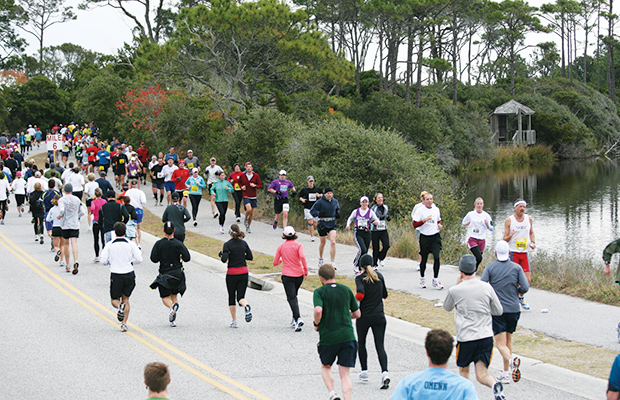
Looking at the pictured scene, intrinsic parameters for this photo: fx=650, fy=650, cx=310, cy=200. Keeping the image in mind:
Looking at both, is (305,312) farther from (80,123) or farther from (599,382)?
(80,123)

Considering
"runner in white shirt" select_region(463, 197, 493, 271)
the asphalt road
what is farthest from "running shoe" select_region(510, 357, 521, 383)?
"runner in white shirt" select_region(463, 197, 493, 271)

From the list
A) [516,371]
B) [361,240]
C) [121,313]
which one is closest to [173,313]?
[121,313]

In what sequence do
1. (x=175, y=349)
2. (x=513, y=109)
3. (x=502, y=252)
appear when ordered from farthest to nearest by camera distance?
(x=513, y=109) < (x=175, y=349) < (x=502, y=252)

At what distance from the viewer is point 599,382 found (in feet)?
25.0

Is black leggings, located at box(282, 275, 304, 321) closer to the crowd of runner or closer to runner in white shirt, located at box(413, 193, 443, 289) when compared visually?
the crowd of runner

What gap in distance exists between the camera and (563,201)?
132ft

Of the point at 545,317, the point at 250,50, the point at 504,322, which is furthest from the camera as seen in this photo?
the point at 250,50

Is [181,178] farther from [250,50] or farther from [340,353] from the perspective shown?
[340,353]

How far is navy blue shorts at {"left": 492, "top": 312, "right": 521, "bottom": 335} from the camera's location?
7.99 metres

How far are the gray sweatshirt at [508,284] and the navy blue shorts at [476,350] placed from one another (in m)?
0.85

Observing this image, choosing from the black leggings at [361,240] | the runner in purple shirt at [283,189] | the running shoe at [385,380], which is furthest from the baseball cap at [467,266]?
the runner in purple shirt at [283,189]

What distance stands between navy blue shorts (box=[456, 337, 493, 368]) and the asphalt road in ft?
2.02

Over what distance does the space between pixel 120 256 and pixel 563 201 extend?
35278mm

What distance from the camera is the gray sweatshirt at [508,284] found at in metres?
8.03
